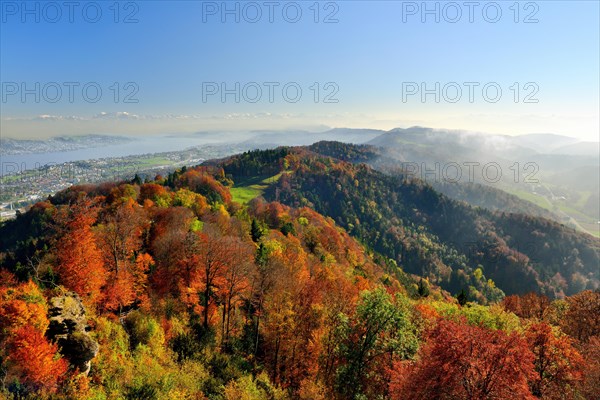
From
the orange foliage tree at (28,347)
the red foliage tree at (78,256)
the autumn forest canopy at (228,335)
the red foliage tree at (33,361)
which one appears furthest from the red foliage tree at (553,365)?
the red foliage tree at (78,256)

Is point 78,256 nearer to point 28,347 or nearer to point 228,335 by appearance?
point 28,347

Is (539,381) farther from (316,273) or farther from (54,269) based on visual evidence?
(54,269)

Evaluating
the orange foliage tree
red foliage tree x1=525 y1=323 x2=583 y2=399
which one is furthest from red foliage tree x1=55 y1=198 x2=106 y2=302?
red foliage tree x1=525 y1=323 x2=583 y2=399

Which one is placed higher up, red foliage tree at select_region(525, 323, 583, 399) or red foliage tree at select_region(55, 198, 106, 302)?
red foliage tree at select_region(55, 198, 106, 302)

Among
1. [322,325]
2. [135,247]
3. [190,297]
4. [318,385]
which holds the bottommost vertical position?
[318,385]

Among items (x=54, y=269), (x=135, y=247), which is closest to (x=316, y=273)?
(x=135, y=247)

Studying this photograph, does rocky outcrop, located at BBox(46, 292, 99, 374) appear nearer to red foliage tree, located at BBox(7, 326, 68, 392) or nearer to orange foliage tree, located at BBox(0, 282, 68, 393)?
orange foliage tree, located at BBox(0, 282, 68, 393)

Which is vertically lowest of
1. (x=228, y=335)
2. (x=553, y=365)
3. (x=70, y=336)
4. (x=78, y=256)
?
(x=228, y=335)

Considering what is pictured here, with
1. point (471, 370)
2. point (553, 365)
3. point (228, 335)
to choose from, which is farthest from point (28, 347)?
point (553, 365)
